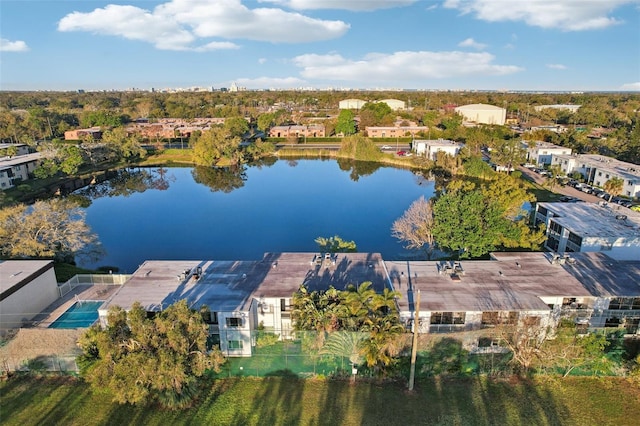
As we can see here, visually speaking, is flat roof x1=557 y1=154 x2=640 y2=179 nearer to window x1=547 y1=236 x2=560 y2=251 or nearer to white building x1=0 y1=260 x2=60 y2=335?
window x1=547 y1=236 x2=560 y2=251

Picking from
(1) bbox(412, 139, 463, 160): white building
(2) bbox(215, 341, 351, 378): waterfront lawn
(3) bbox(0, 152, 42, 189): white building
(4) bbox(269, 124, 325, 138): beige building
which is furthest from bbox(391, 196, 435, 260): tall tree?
(4) bbox(269, 124, 325, 138): beige building

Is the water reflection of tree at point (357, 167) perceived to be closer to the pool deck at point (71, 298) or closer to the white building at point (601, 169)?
the white building at point (601, 169)

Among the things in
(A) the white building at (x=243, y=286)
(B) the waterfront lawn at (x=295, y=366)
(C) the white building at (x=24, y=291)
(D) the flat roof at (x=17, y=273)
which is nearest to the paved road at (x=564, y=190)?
(A) the white building at (x=243, y=286)

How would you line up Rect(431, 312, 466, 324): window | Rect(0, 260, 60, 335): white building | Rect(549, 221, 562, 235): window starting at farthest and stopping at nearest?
Rect(549, 221, 562, 235): window < Rect(0, 260, 60, 335): white building < Rect(431, 312, 466, 324): window

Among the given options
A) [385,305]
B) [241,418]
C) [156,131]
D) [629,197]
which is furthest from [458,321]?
[156,131]

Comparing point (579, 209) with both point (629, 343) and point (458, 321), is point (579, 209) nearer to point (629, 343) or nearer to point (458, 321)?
point (629, 343)

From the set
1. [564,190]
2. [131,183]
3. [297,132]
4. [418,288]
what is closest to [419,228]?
[418,288]
